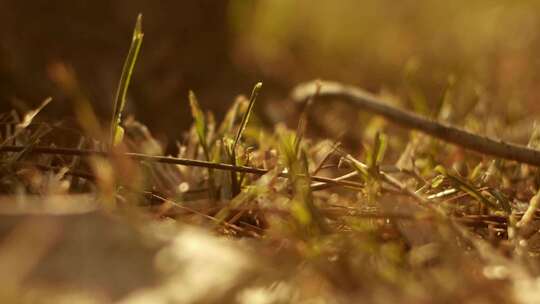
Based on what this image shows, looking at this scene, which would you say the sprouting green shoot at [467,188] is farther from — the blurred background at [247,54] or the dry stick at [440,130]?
the blurred background at [247,54]

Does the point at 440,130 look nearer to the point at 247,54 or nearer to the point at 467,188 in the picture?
the point at 467,188

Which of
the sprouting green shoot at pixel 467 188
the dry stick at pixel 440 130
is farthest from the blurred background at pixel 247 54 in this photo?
the sprouting green shoot at pixel 467 188

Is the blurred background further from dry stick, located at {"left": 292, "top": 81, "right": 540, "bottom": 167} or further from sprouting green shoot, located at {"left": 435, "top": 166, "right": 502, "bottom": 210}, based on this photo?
sprouting green shoot, located at {"left": 435, "top": 166, "right": 502, "bottom": 210}

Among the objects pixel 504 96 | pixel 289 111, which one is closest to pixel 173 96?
pixel 289 111

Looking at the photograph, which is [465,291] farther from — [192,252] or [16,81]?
[16,81]

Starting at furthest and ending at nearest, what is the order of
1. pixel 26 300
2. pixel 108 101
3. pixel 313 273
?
pixel 108 101 → pixel 313 273 → pixel 26 300

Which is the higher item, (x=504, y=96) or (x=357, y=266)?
(x=357, y=266)

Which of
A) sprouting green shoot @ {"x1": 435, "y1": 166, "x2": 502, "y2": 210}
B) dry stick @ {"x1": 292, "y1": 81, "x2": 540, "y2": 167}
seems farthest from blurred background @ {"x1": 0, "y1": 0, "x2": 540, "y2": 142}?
sprouting green shoot @ {"x1": 435, "y1": 166, "x2": 502, "y2": 210}
